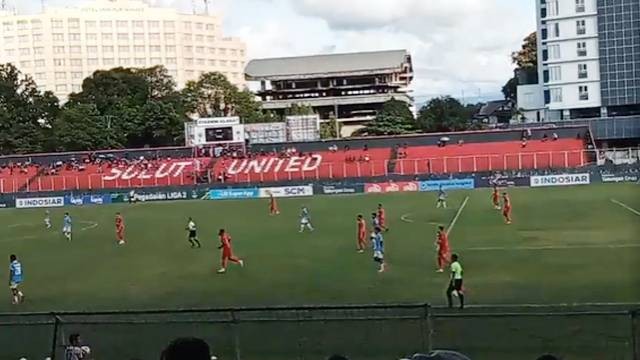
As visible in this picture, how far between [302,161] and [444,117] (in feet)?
128

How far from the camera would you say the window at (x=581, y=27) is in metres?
84.6

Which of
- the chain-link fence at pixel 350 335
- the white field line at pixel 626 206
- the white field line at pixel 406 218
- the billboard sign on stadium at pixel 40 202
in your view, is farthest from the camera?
the billboard sign on stadium at pixel 40 202

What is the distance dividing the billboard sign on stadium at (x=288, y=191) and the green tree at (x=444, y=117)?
43843 millimetres

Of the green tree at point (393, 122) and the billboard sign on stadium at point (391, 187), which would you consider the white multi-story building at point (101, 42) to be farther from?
the billboard sign on stadium at point (391, 187)

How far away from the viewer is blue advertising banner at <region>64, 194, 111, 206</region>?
62.8m

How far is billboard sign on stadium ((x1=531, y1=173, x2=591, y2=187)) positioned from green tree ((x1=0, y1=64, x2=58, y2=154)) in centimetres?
5449

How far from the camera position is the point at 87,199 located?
63.3 meters

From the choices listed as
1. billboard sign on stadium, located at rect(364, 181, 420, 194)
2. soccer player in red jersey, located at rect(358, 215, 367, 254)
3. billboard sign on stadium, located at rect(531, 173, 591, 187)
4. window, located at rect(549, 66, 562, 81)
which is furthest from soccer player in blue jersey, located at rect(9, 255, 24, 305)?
window, located at rect(549, 66, 562, 81)

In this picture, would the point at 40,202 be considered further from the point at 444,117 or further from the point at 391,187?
the point at 444,117

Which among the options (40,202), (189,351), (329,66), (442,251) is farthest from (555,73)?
(189,351)

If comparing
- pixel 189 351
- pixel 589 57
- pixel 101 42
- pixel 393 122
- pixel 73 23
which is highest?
pixel 73 23

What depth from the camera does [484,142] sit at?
67.7 m

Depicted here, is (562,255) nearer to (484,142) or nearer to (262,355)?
(262,355)

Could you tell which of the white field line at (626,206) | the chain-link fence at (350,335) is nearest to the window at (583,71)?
the white field line at (626,206)
